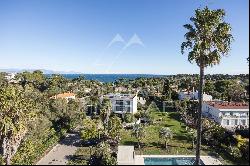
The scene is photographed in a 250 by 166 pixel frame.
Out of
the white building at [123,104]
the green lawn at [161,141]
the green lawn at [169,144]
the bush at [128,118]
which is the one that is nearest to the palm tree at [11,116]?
the green lawn at [169,144]

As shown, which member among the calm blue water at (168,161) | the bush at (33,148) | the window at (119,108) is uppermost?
the window at (119,108)

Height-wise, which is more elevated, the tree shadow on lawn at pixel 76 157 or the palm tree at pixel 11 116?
the palm tree at pixel 11 116

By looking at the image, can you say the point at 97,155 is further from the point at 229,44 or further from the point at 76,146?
the point at 229,44

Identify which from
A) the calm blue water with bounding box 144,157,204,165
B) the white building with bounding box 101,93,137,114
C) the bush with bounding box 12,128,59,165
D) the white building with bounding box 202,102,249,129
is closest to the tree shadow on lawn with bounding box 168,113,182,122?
the white building with bounding box 101,93,137,114

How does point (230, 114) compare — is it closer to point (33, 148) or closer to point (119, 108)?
point (119, 108)

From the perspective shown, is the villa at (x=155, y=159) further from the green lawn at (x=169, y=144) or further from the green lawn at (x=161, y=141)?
the green lawn at (x=161, y=141)

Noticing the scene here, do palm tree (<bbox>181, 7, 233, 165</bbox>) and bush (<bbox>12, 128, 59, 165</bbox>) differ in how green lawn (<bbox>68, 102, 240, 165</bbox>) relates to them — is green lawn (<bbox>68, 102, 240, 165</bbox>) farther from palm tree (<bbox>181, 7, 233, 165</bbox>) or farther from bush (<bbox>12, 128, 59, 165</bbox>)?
palm tree (<bbox>181, 7, 233, 165</bbox>)

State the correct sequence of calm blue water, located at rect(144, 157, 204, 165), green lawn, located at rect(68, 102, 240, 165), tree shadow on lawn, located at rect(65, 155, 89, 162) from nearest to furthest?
1. calm blue water, located at rect(144, 157, 204, 165)
2. tree shadow on lawn, located at rect(65, 155, 89, 162)
3. green lawn, located at rect(68, 102, 240, 165)

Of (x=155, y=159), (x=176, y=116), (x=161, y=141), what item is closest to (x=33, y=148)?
(x=155, y=159)

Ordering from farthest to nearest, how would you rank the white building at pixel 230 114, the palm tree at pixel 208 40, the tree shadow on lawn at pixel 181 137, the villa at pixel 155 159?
the white building at pixel 230 114 → the tree shadow on lawn at pixel 181 137 → the villa at pixel 155 159 → the palm tree at pixel 208 40
